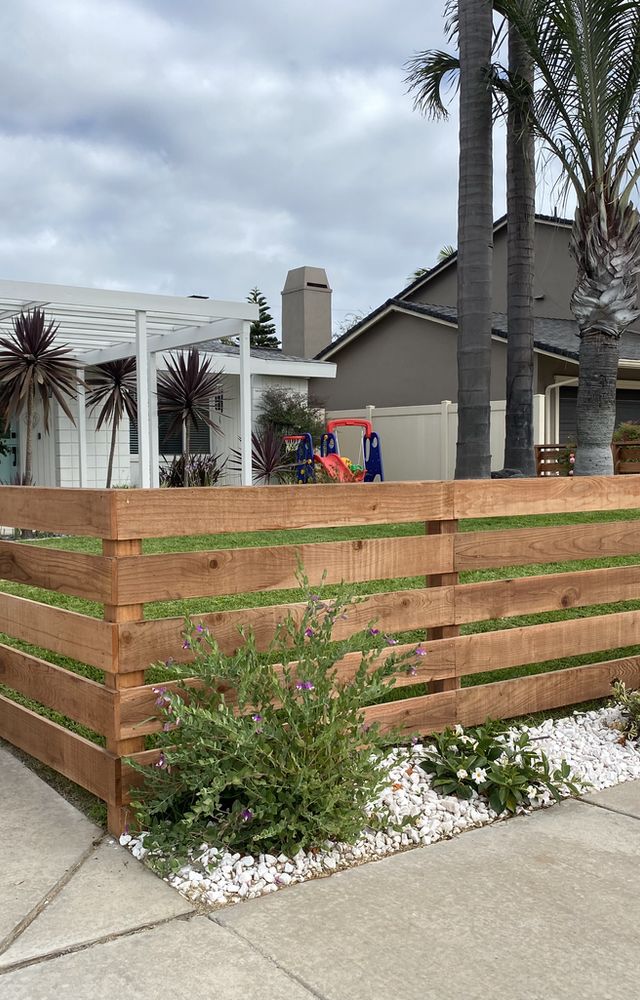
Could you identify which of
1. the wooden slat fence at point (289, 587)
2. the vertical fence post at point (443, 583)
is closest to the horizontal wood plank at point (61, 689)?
the wooden slat fence at point (289, 587)

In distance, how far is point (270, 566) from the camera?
132 inches

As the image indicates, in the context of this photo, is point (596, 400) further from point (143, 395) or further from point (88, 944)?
point (88, 944)

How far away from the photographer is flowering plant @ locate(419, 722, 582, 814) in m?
3.44

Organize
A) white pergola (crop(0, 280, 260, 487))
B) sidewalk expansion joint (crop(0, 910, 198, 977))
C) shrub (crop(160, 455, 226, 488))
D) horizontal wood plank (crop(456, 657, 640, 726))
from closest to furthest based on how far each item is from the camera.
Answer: sidewalk expansion joint (crop(0, 910, 198, 977)) → horizontal wood plank (crop(456, 657, 640, 726)) → white pergola (crop(0, 280, 260, 487)) → shrub (crop(160, 455, 226, 488))

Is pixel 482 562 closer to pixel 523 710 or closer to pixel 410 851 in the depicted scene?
pixel 523 710

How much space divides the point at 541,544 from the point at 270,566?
1.43 meters

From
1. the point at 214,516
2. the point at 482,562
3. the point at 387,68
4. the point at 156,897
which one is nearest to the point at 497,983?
the point at 156,897

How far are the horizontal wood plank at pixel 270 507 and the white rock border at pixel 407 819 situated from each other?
0.95m

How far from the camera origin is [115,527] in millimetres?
2979

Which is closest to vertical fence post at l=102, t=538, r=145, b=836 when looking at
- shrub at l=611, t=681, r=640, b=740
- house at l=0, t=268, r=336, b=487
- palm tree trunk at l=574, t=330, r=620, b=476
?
shrub at l=611, t=681, r=640, b=740

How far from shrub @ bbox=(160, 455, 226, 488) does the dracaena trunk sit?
718 cm

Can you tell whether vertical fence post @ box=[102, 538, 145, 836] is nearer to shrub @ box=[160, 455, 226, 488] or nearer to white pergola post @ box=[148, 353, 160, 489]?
white pergola post @ box=[148, 353, 160, 489]

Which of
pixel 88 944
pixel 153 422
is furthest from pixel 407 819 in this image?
pixel 153 422

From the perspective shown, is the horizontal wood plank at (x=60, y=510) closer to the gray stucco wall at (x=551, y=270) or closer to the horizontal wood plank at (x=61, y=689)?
the horizontal wood plank at (x=61, y=689)
